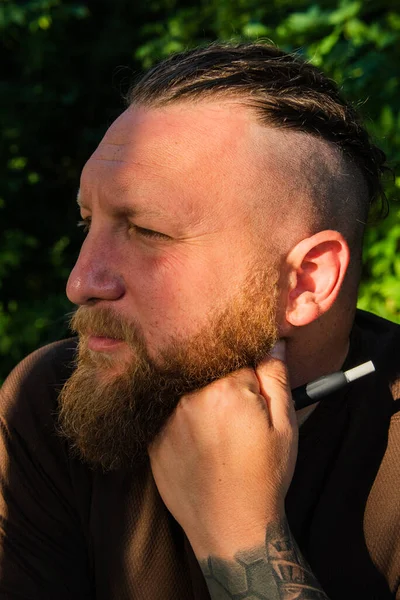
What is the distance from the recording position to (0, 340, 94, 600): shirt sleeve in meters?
2.52

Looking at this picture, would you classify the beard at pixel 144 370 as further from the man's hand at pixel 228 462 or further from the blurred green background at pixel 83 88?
the blurred green background at pixel 83 88

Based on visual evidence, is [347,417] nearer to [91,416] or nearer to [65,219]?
[91,416]

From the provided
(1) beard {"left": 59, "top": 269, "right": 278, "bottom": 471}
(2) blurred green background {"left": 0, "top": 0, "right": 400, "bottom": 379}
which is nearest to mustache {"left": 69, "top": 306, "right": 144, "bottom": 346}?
(1) beard {"left": 59, "top": 269, "right": 278, "bottom": 471}

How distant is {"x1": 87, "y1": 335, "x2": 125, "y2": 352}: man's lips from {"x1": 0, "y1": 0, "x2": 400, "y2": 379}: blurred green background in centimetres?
186

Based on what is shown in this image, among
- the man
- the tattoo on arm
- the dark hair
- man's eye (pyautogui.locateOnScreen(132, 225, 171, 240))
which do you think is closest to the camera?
the tattoo on arm

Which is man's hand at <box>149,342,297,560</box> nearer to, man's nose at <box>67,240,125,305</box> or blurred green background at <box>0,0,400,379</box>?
man's nose at <box>67,240,125,305</box>

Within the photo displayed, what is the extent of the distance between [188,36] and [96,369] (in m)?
3.42

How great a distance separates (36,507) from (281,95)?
1.55 m

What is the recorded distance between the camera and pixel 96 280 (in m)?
2.43

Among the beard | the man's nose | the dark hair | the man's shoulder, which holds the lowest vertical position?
the beard

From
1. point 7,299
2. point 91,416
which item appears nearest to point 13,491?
point 91,416

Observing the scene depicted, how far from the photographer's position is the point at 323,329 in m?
2.73

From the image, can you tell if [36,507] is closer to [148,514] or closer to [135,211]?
[148,514]

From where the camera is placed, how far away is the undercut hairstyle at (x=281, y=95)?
259 centimetres
